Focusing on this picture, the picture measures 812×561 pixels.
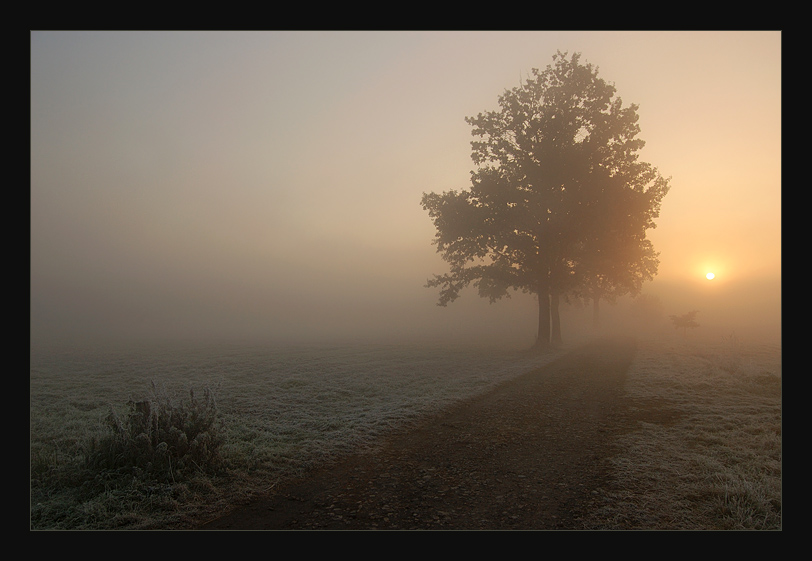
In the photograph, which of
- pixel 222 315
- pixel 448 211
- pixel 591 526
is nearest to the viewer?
pixel 591 526

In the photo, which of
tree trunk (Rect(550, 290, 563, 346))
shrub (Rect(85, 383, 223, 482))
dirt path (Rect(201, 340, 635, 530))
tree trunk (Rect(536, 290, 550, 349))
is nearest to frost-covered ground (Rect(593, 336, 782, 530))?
dirt path (Rect(201, 340, 635, 530))

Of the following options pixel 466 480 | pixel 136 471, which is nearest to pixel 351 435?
pixel 466 480

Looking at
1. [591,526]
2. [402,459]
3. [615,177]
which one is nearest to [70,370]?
[402,459]

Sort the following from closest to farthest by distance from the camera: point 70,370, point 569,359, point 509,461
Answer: point 509,461, point 70,370, point 569,359

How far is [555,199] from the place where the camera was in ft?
88.5

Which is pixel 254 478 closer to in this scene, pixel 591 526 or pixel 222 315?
pixel 591 526

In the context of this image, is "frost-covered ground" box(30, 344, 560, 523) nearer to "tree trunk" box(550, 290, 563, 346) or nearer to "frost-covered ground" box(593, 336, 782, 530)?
"frost-covered ground" box(593, 336, 782, 530)

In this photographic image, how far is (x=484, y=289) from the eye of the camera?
1252 inches

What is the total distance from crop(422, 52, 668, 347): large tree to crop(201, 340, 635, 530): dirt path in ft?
60.0

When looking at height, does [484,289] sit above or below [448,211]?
below

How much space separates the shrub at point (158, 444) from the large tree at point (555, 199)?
23.6 meters

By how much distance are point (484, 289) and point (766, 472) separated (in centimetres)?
2502

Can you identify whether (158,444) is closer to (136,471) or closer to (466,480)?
(136,471)

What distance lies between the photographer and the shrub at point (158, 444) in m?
6.70
